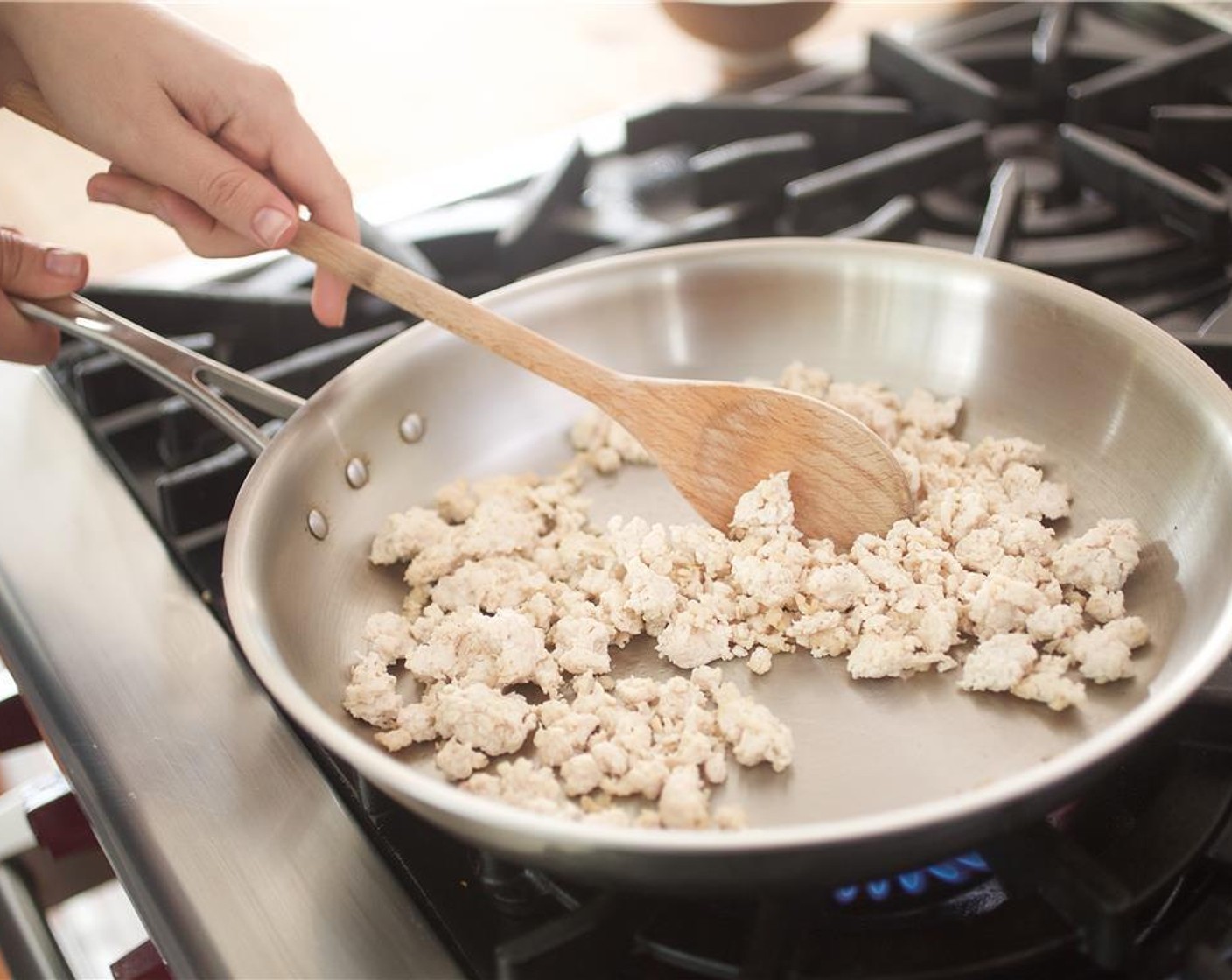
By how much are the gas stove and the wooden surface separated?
0.33ft

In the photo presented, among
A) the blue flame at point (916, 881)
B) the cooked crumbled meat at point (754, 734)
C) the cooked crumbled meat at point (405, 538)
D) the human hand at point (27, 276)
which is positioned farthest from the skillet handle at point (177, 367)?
the blue flame at point (916, 881)

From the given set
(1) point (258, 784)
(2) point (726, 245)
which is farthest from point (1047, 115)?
(1) point (258, 784)

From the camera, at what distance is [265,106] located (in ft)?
2.87

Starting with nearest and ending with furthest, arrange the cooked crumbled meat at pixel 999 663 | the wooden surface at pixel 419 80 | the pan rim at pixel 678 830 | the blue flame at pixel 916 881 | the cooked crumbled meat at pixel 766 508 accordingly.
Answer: the pan rim at pixel 678 830, the blue flame at pixel 916 881, the cooked crumbled meat at pixel 999 663, the cooked crumbled meat at pixel 766 508, the wooden surface at pixel 419 80

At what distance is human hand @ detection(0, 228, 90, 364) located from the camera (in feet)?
2.77

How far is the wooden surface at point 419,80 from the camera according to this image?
52.8 inches

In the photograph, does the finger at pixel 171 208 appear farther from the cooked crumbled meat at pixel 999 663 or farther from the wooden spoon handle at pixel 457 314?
the cooked crumbled meat at pixel 999 663

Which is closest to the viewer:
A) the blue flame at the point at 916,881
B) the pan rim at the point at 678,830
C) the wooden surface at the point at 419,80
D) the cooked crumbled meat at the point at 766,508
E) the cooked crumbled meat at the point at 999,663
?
the pan rim at the point at 678,830

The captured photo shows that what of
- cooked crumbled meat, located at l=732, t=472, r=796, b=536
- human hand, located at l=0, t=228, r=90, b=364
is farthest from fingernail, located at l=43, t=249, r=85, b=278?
cooked crumbled meat, located at l=732, t=472, r=796, b=536

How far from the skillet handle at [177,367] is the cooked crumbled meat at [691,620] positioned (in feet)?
0.42

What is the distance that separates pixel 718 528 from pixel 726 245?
0.89 feet

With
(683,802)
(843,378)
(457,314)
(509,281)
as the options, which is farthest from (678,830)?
(509,281)

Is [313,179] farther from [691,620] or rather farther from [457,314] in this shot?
[691,620]

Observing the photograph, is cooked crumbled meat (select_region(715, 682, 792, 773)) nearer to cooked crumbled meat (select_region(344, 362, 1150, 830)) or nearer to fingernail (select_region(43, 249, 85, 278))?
cooked crumbled meat (select_region(344, 362, 1150, 830))
